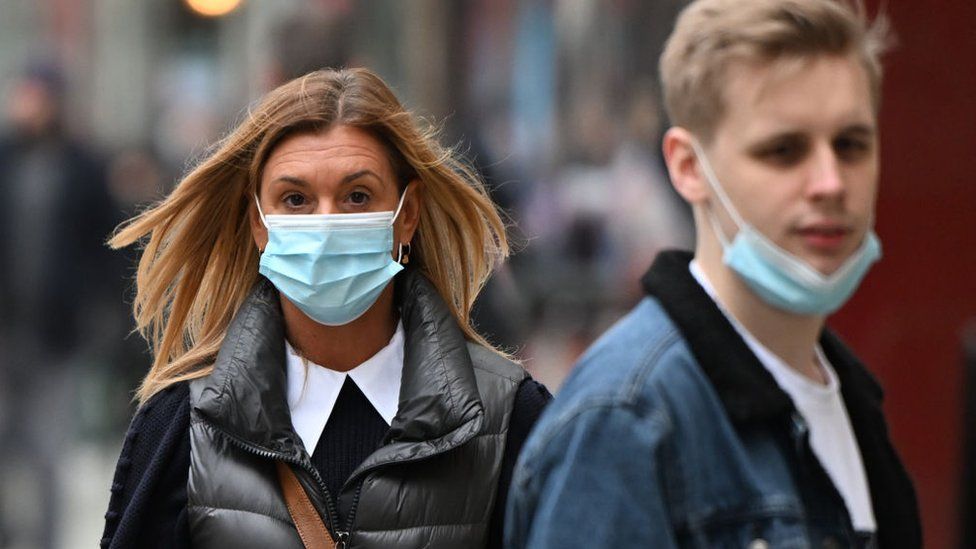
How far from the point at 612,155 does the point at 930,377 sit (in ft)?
14.1

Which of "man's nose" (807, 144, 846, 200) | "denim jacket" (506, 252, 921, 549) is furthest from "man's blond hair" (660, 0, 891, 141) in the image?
"denim jacket" (506, 252, 921, 549)

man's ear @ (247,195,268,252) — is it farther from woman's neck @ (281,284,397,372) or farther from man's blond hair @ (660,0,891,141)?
man's blond hair @ (660,0,891,141)

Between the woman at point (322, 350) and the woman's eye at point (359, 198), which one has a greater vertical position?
the woman's eye at point (359, 198)

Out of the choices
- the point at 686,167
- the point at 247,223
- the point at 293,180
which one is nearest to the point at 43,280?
the point at 247,223

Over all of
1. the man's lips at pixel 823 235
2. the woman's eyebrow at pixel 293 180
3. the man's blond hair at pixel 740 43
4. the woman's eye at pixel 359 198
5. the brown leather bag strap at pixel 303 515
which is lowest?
the brown leather bag strap at pixel 303 515

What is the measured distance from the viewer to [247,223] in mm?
4121

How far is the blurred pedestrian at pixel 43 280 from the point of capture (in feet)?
29.7

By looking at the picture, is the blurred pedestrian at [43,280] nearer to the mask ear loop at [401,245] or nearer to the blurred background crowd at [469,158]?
the blurred background crowd at [469,158]

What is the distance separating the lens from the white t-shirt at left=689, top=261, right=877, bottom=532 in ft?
8.93

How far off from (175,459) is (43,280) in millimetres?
6051

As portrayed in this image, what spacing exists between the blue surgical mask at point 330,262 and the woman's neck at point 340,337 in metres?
0.04

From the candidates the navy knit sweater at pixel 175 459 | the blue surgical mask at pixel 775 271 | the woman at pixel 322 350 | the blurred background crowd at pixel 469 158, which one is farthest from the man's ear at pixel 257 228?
the blurred background crowd at pixel 469 158

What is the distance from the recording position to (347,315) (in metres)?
3.84

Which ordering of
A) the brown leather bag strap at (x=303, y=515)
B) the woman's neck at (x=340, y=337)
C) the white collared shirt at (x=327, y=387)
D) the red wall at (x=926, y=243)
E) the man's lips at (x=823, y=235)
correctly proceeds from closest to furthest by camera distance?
the man's lips at (x=823, y=235) → the brown leather bag strap at (x=303, y=515) → the white collared shirt at (x=327, y=387) → the woman's neck at (x=340, y=337) → the red wall at (x=926, y=243)
